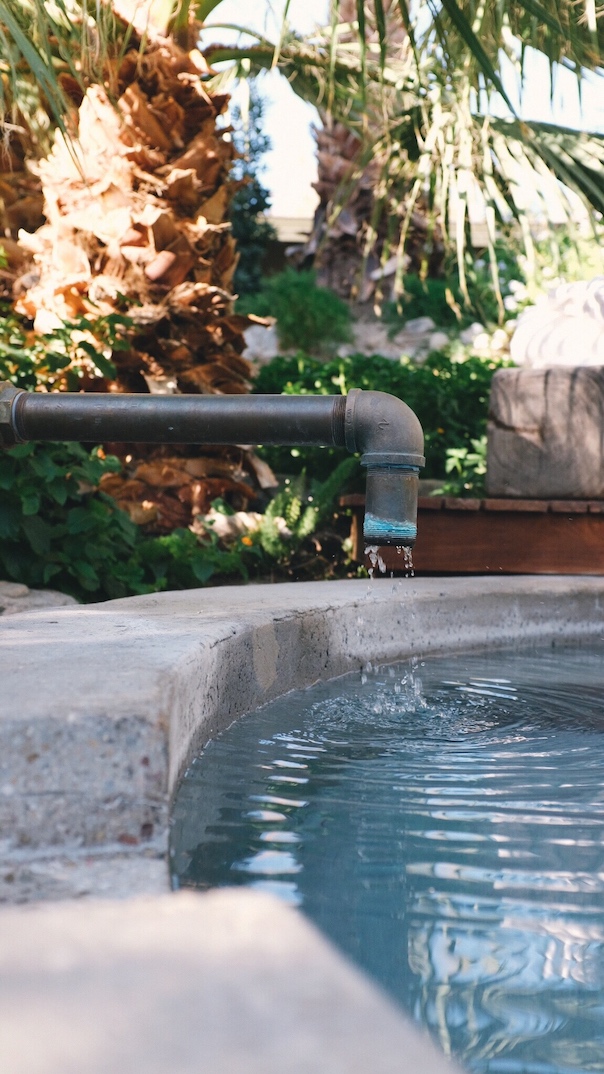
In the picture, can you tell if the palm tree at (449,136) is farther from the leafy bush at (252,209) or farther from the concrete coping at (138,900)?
the leafy bush at (252,209)

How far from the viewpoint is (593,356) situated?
5.62 m

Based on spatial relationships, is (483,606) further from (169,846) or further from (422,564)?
(169,846)

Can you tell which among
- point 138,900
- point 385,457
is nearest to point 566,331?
point 385,457

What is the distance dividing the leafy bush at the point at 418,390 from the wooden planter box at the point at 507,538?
134cm

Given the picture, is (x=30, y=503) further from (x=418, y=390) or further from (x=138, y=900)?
(x=418, y=390)

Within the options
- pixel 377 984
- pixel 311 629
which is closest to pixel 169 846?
pixel 377 984

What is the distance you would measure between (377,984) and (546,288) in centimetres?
921

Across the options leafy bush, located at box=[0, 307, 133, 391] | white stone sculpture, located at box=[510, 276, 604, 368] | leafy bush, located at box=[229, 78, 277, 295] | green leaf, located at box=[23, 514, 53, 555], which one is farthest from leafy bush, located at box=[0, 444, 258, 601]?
leafy bush, located at box=[229, 78, 277, 295]

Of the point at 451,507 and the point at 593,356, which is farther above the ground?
the point at 593,356

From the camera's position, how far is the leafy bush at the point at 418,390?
6043 mm

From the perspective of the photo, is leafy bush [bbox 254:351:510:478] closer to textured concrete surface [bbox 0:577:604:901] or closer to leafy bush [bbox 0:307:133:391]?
leafy bush [bbox 0:307:133:391]

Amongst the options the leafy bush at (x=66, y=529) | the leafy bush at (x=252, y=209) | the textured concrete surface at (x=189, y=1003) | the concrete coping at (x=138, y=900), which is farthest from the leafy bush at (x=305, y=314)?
the textured concrete surface at (x=189, y=1003)

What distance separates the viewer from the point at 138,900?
1084 millimetres

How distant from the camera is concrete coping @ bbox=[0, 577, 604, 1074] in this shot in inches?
29.4
